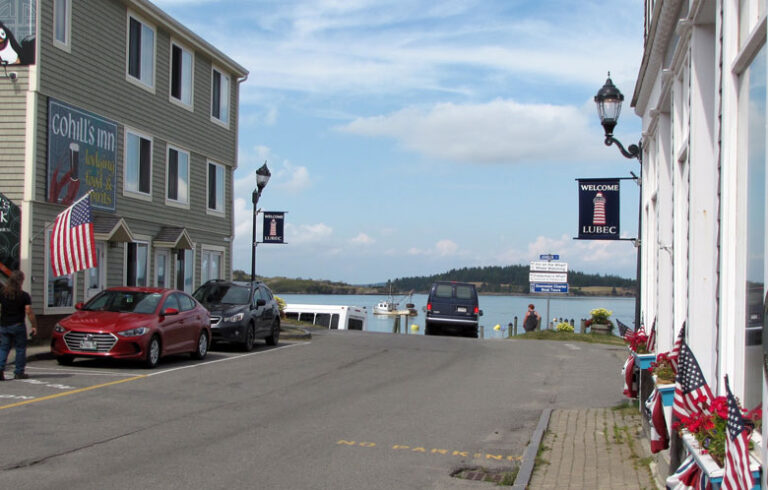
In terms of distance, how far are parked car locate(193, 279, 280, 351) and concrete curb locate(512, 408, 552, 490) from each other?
1006 centimetres

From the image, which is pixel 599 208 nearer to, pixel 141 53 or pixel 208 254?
pixel 141 53

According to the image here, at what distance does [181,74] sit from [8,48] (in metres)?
7.78

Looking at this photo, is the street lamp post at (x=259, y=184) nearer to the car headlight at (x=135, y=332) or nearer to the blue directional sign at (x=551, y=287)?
the car headlight at (x=135, y=332)

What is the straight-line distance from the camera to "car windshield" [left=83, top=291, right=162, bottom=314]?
1581cm

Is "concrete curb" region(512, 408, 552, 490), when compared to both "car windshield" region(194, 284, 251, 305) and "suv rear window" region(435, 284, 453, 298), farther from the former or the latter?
"suv rear window" region(435, 284, 453, 298)

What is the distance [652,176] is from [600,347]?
1428 centimetres

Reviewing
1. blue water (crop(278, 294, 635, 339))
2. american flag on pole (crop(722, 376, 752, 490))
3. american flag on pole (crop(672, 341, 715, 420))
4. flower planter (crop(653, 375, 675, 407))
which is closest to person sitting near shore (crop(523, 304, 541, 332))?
blue water (crop(278, 294, 635, 339))

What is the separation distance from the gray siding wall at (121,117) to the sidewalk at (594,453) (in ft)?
41.8

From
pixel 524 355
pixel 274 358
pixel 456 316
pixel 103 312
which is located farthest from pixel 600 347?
pixel 103 312

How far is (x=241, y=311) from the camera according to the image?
1994 centimetres

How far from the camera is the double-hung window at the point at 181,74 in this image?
82.8ft

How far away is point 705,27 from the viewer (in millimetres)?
6988

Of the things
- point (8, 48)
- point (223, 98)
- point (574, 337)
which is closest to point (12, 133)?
point (8, 48)

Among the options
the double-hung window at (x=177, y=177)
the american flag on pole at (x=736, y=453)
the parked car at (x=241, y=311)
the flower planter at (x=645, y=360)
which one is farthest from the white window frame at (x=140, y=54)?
the american flag on pole at (x=736, y=453)
